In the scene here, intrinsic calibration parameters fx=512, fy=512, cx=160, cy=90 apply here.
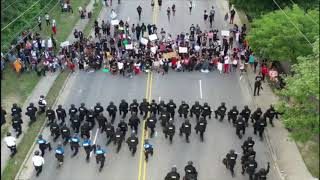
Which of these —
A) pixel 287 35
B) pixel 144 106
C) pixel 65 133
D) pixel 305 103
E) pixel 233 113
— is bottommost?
pixel 65 133

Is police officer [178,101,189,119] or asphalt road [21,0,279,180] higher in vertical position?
police officer [178,101,189,119]

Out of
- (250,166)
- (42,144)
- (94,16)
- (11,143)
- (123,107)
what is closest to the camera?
(250,166)

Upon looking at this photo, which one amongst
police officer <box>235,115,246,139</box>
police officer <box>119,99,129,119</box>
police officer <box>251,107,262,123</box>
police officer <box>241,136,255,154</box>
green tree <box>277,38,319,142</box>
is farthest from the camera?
police officer <box>119,99,129,119</box>

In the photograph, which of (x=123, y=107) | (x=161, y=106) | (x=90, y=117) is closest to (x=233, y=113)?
(x=161, y=106)

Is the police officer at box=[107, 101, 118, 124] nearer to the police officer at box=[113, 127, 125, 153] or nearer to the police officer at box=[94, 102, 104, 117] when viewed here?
the police officer at box=[94, 102, 104, 117]

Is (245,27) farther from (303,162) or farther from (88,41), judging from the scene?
(303,162)

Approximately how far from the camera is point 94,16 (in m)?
44.5

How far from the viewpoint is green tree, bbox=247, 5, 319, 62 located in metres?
28.2

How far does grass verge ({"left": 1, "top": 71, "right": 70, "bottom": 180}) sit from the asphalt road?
48 centimetres

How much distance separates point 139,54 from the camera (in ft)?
112

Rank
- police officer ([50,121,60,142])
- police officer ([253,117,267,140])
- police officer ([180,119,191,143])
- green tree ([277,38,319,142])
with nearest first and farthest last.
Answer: green tree ([277,38,319,142]), police officer ([180,119,191,143]), police officer ([50,121,60,142]), police officer ([253,117,267,140])

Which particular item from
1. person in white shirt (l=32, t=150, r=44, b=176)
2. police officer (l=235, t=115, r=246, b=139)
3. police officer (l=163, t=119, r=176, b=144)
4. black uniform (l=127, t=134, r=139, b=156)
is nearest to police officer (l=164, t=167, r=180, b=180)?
black uniform (l=127, t=134, r=139, b=156)

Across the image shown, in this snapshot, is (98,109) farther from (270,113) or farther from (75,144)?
(270,113)

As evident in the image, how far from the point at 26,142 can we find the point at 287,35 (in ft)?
49.9
